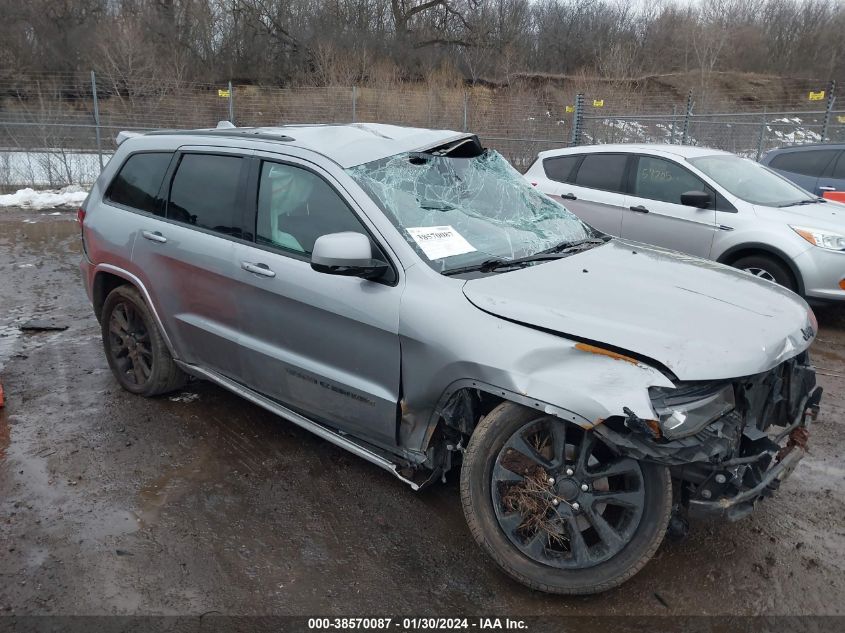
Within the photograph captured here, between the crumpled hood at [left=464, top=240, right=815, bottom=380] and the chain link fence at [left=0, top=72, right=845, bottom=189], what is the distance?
13.5 metres

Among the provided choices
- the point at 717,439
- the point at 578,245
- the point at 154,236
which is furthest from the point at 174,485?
the point at 717,439

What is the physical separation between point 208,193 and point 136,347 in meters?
1.32

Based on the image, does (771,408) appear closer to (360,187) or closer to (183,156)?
(360,187)

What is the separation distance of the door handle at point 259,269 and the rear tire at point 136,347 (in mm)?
1131

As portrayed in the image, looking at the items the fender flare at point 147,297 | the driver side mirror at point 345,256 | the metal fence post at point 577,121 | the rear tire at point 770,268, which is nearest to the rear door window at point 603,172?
the rear tire at point 770,268

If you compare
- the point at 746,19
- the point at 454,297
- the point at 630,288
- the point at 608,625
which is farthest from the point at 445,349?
the point at 746,19

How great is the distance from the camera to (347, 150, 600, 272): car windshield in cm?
301

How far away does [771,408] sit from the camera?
108 inches

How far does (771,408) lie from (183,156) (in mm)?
3585

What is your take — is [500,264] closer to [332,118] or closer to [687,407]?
[687,407]

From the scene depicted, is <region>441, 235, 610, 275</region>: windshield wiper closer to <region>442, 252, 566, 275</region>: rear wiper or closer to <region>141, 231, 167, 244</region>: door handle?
<region>442, 252, 566, 275</region>: rear wiper

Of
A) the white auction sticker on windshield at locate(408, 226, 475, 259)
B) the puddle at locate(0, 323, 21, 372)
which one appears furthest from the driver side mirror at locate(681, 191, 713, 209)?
the puddle at locate(0, 323, 21, 372)

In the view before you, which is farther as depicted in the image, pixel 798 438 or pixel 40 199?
pixel 40 199

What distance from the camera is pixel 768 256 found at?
600 centimetres
